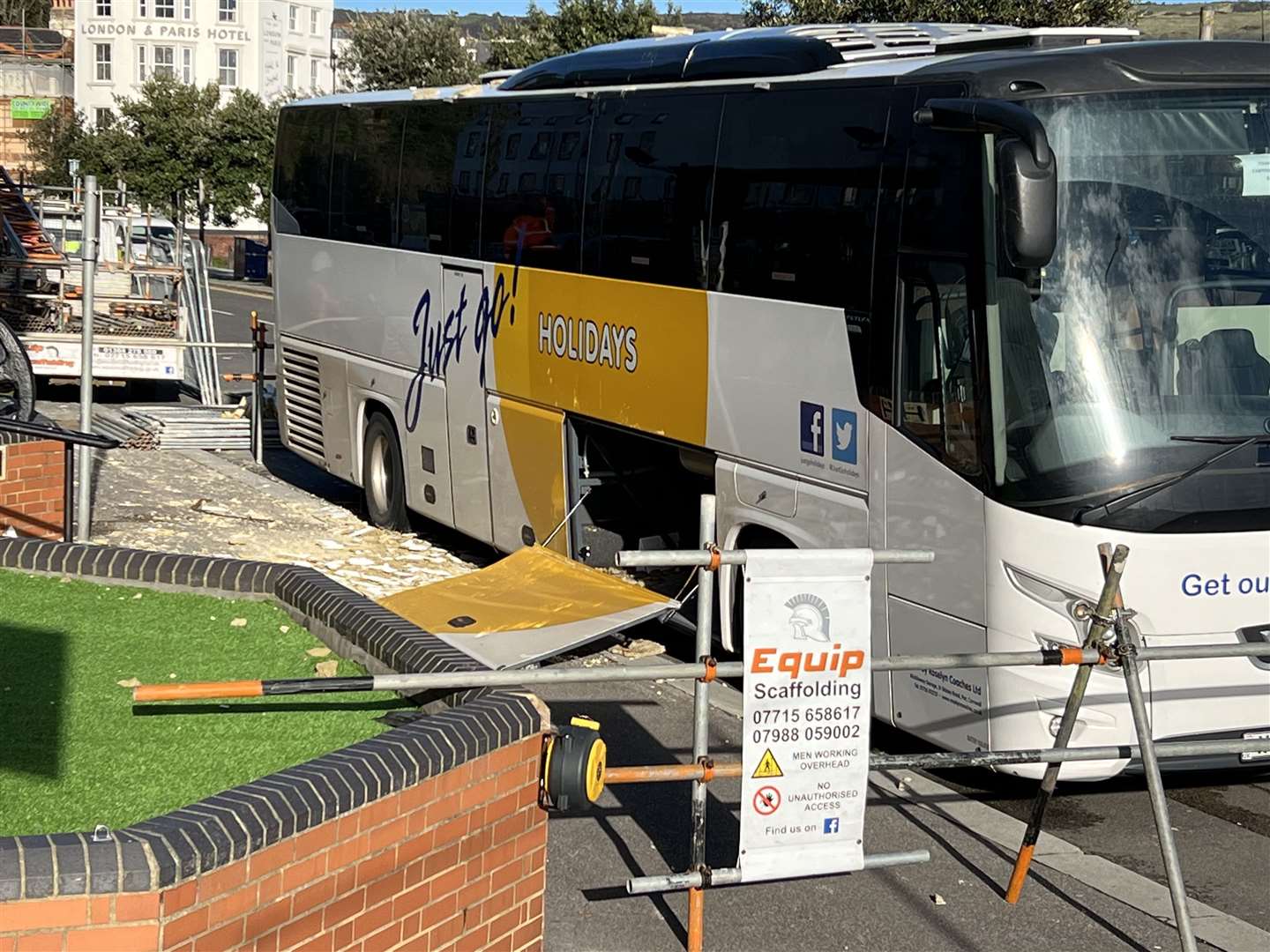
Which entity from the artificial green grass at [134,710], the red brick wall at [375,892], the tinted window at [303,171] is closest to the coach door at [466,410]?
the tinted window at [303,171]

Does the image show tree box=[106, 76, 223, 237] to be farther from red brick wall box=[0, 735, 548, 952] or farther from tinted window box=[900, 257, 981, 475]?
red brick wall box=[0, 735, 548, 952]

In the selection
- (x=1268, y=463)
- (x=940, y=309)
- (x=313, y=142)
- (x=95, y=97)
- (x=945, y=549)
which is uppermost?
(x=95, y=97)

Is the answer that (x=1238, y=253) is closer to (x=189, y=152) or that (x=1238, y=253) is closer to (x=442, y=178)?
(x=442, y=178)

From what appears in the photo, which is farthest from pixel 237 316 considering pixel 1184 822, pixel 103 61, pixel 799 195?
pixel 103 61

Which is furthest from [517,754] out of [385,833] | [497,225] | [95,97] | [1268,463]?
[95,97]

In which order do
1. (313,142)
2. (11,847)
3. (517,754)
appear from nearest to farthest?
(11,847)
(517,754)
(313,142)

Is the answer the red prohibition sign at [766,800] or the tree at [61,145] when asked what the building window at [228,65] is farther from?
the red prohibition sign at [766,800]

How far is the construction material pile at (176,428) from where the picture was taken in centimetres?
1894

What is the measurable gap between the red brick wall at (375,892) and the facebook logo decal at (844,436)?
3.48 metres

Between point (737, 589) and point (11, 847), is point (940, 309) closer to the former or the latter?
point (737, 589)

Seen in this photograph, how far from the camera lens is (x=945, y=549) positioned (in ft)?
25.4

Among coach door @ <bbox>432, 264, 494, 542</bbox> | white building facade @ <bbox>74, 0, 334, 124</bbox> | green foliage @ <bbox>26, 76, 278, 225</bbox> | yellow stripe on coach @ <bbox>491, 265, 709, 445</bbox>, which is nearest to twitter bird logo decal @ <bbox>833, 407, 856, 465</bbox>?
yellow stripe on coach @ <bbox>491, 265, 709, 445</bbox>

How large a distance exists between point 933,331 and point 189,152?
60.8 metres

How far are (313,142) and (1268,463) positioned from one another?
11183 mm
